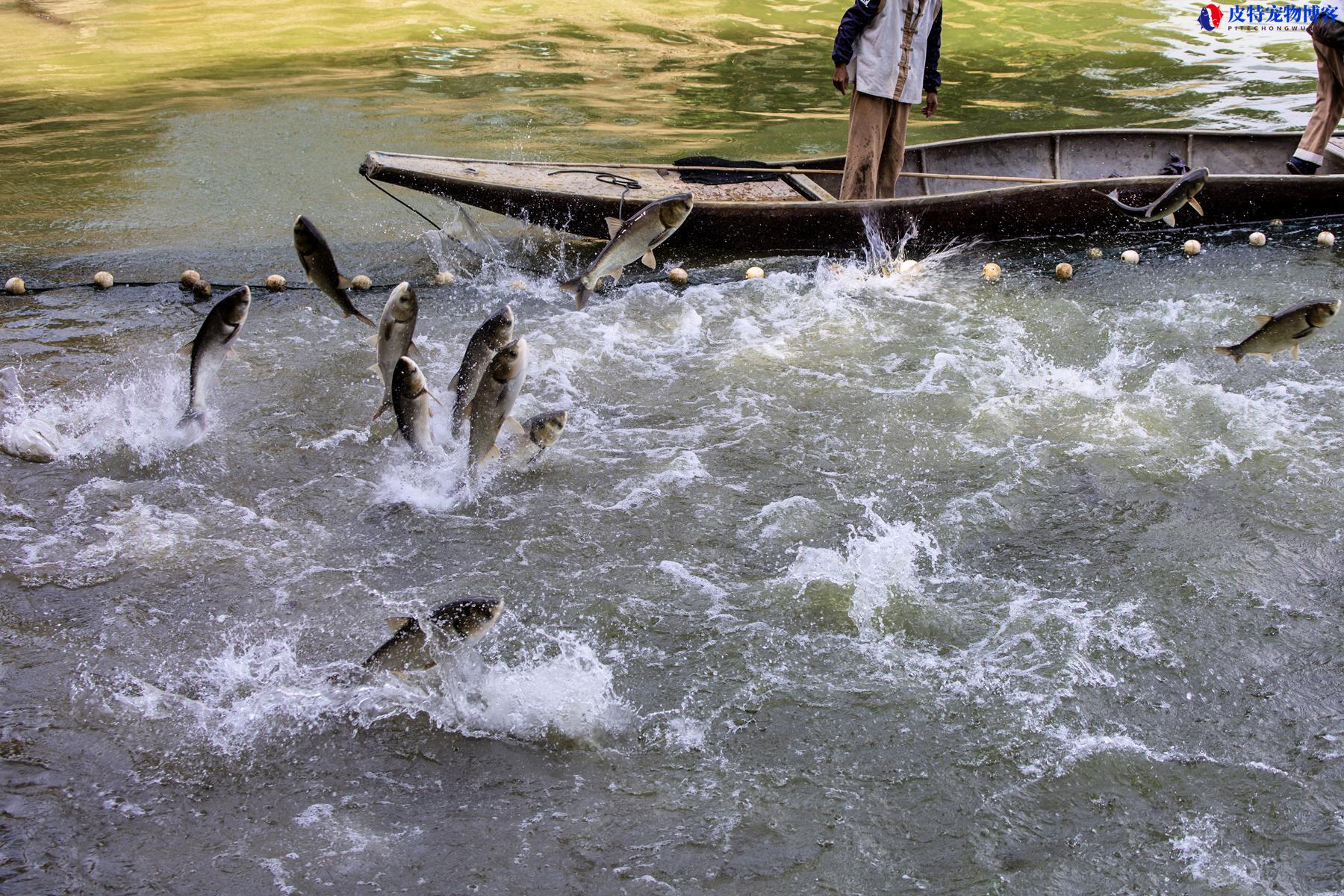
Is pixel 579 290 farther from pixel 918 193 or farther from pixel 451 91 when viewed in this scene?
pixel 451 91

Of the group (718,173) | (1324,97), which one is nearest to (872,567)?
(718,173)

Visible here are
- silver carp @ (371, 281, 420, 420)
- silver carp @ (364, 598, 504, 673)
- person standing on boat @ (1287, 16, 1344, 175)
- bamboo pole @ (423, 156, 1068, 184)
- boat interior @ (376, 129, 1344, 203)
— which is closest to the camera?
silver carp @ (364, 598, 504, 673)

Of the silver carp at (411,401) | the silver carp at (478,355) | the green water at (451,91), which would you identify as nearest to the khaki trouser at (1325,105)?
the green water at (451,91)

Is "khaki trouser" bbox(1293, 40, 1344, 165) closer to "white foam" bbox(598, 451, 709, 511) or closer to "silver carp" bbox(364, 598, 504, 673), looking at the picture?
→ "white foam" bbox(598, 451, 709, 511)

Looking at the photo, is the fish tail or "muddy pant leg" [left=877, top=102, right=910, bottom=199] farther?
"muddy pant leg" [left=877, top=102, right=910, bottom=199]

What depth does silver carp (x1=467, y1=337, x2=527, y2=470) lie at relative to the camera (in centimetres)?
516

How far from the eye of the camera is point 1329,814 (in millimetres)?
3957

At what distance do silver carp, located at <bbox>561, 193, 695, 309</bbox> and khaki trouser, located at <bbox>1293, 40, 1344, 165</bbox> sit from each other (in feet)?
19.5

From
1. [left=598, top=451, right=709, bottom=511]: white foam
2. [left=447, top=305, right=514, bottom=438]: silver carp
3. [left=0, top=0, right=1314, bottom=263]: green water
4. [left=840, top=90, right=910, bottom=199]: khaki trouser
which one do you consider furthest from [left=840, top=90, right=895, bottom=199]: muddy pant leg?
[left=447, top=305, right=514, bottom=438]: silver carp

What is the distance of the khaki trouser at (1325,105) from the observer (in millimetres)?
8891

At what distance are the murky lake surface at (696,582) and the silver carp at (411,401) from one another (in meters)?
0.37

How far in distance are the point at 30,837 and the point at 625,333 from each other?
4.81 meters

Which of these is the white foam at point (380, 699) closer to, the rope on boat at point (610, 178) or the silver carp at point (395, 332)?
the silver carp at point (395, 332)

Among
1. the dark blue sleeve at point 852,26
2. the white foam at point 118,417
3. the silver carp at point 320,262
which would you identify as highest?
the dark blue sleeve at point 852,26
